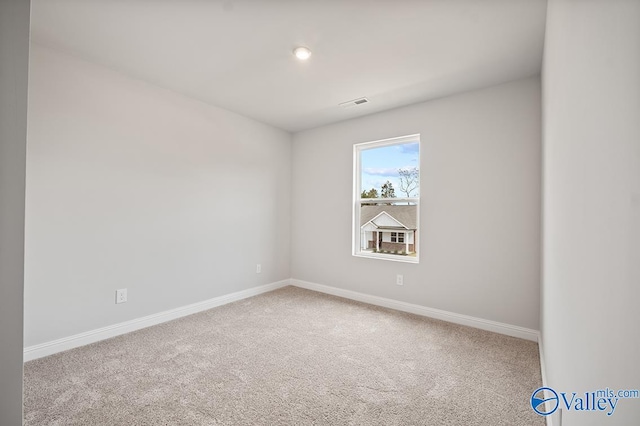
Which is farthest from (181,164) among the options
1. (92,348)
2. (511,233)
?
(511,233)

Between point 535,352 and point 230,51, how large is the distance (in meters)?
3.56

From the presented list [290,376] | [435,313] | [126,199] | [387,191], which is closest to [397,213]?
[387,191]

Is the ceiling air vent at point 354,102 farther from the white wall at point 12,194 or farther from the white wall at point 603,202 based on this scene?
the white wall at point 12,194

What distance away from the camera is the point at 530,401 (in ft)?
5.89

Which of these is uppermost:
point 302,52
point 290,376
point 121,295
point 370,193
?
point 302,52

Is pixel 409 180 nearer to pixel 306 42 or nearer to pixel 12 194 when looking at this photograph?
pixel 306 42

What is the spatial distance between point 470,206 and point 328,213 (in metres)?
1.89

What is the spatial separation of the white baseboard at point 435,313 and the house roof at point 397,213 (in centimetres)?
96

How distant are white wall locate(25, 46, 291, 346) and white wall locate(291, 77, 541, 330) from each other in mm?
1541

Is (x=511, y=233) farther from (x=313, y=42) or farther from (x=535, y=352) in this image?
(x=313, y=42)

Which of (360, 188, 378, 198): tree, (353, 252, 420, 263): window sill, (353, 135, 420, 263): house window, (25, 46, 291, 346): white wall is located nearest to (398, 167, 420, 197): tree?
(353, 135, 420, 263): house window

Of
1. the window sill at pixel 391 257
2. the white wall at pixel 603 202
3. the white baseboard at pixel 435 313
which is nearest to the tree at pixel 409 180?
the window sill at pixel 391 257

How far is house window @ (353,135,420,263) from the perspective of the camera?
3527 millimetres

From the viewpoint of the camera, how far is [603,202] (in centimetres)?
63
